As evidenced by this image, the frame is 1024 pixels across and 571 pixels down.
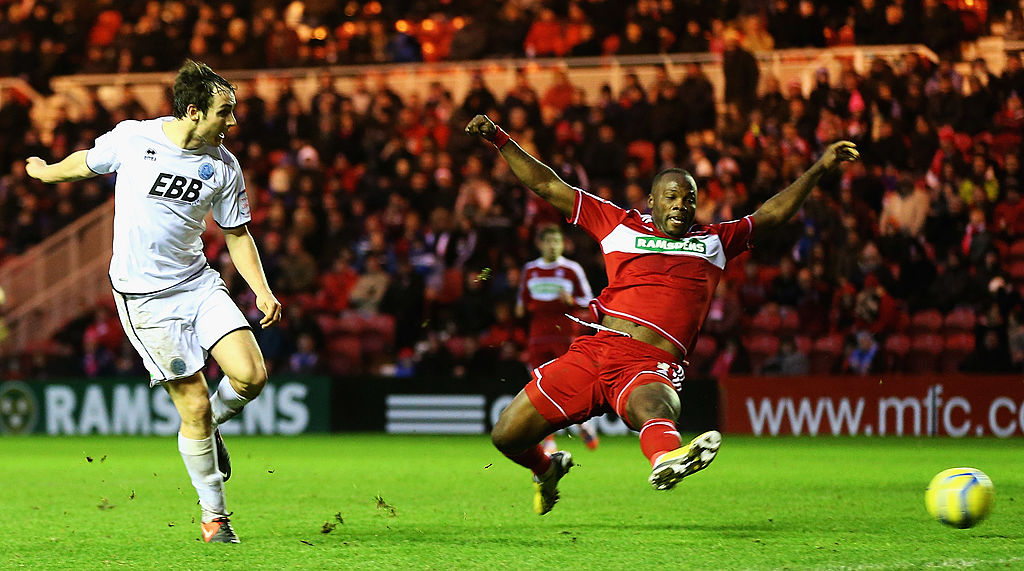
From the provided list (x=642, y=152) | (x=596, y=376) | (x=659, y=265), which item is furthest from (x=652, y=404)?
(x=642, y=152)

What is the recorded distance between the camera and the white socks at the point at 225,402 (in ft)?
24.2

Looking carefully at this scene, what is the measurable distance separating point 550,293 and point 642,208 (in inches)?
160

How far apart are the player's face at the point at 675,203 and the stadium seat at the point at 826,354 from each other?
31.7 ft

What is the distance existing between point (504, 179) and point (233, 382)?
12.2 metres

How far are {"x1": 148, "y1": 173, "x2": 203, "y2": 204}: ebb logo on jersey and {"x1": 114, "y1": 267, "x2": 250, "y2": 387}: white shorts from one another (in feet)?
1.43

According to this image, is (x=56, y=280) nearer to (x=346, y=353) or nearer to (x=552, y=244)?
(x=346, y=353)

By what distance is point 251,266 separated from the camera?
716 centimetres

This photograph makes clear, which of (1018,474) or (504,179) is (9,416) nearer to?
(504,179)

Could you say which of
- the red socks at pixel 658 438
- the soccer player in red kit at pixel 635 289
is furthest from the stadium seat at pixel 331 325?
the red socks at pixel 658 438

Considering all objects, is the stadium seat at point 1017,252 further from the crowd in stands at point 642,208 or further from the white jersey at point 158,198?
the white jersey at point 158,198

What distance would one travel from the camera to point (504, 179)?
62.8 feet

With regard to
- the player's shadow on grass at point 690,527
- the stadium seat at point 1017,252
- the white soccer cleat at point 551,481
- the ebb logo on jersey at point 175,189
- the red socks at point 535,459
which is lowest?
the player's shadow on grass at point 690,527

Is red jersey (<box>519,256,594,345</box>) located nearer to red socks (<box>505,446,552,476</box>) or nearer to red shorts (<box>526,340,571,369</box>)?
red shorts (<box>526,340,571,369</box>)

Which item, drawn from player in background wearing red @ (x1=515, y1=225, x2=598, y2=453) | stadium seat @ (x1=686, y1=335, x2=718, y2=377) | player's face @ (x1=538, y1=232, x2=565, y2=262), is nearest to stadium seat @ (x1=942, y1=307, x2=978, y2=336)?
stadium seat @ (x1=686, y1=335, x2=718, y2=377)
